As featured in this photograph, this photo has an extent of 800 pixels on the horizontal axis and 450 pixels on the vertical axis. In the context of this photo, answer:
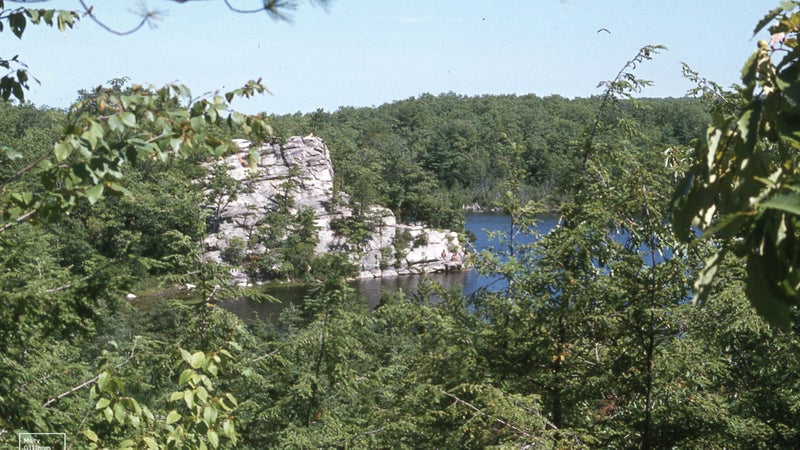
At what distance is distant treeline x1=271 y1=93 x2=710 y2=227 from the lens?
5169 centimetres

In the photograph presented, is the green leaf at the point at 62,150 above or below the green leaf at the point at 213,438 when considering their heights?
above

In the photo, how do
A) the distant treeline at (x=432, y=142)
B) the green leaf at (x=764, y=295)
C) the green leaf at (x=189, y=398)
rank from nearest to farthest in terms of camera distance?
the green leaf at (x=764, y=295)
the green leaf at (x=189, y=398)
the distant treeline at (x=432, y=142)

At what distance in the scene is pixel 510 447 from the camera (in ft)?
13.8

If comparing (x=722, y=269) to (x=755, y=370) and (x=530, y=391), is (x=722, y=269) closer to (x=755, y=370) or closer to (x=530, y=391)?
(x=755, y=370)

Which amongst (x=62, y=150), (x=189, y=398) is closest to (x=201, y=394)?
(x=189, y=398)

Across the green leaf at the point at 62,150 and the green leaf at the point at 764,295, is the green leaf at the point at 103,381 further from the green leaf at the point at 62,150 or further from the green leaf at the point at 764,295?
the green leaf at the point at 764,295

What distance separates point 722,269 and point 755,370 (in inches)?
39.0

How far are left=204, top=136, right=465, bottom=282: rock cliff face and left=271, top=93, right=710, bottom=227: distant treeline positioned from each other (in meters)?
1.72

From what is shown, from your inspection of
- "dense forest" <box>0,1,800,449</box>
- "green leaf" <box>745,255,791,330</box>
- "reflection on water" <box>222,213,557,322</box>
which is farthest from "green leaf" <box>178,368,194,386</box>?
"reflection on water" <box>222,213,557,322</box>

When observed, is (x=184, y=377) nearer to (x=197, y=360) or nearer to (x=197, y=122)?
(x=197, y=360)

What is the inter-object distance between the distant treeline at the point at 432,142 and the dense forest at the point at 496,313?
8312 mm

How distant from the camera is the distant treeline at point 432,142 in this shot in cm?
5169

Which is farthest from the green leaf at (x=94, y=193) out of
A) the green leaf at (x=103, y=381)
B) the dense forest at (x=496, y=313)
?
the green leaf at (x=103, y=381)

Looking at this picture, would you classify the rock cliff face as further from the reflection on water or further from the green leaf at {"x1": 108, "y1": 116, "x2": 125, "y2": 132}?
the green leaf at {"x1": 108, "y1": 116, "x2": 125, "y2": 132}
